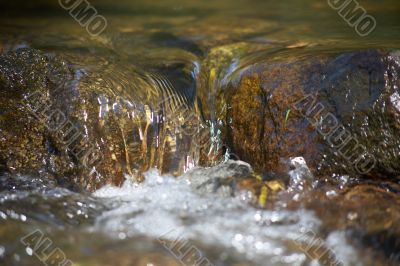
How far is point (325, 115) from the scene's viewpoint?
3064mm

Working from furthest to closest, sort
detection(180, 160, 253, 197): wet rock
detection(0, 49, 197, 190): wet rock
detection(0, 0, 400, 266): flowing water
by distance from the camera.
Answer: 1. detection(0, 49, 197, 190): wet rock
2. detection(180, 160, 253, 197): wet rock
3. detection(0, 0, 400, 266): flowing water

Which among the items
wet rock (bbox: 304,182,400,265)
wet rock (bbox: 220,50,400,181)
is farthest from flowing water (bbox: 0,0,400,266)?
wet rock (bbox: 220,50,400,181)

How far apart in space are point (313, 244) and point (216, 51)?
2.77 meters

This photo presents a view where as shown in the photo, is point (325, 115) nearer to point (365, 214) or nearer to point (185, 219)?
point (365, 214)

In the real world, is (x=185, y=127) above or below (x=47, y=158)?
above

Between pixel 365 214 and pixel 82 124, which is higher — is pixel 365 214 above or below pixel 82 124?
above

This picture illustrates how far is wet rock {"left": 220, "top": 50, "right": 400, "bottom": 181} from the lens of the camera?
295 centimetres

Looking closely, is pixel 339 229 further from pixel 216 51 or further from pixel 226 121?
pixel 216 51

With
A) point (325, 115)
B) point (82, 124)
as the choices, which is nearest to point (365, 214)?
point (325, 115)

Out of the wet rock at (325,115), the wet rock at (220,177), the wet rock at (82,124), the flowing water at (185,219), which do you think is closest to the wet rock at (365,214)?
the flowing water at (185,219)

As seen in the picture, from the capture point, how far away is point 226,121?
359 cm

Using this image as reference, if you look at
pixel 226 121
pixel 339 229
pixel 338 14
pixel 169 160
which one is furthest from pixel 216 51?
pixel 339 229

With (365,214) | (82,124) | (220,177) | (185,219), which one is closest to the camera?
(365,214)

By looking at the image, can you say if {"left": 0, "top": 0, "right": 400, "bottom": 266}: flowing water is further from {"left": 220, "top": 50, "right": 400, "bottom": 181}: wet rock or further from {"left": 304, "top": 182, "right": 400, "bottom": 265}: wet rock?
{"left": 220, "top": 50, "right": 400, "bottom": 181}: wet rock
